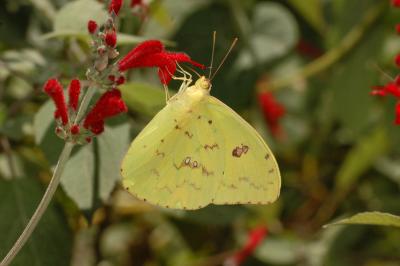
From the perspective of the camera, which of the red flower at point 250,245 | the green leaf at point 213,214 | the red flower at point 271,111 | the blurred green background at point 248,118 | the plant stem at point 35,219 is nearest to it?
the plant stem at point 35,219

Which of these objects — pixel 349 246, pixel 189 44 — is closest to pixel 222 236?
pixel 349 246

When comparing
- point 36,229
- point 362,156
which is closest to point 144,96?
point 36,229

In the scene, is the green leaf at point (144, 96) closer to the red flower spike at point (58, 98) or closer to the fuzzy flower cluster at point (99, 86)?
the fuzzy flower cluster at point (99, 86)

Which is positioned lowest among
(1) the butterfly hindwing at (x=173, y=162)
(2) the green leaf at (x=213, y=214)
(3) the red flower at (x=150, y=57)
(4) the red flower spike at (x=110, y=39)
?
(2) the green leaf at (x=213, y=214)

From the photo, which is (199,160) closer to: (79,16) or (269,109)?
(79,16)

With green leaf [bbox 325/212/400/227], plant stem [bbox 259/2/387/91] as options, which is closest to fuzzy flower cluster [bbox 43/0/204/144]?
green leaf [bbox 325/212/400/227]

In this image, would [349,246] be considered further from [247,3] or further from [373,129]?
[247,3]

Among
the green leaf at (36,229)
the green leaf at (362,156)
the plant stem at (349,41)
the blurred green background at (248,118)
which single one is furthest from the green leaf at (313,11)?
the green leaf at (36,229)
